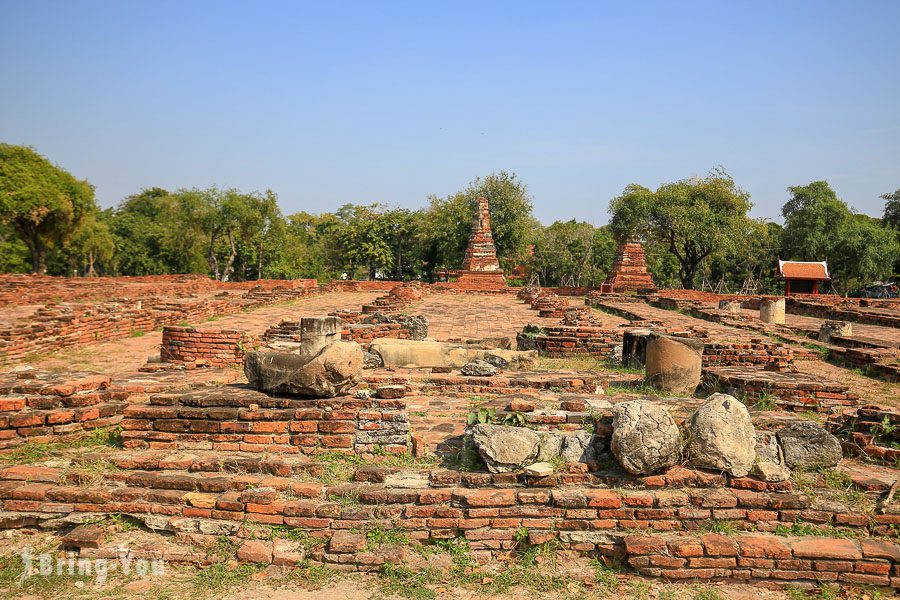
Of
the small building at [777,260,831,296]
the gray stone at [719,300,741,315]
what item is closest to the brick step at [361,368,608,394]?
the gray stone at [719,300,741,315]

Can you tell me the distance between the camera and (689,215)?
84.8ft

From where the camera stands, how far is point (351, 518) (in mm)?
3070

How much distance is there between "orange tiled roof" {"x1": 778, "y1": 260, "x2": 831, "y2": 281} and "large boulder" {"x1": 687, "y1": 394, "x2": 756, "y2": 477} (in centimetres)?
2756

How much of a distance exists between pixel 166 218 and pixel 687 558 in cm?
4437

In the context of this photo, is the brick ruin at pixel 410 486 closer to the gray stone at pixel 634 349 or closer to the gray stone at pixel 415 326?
the gray stone at pixel 634 349

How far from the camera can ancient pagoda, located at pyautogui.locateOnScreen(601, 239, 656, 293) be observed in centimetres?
2338

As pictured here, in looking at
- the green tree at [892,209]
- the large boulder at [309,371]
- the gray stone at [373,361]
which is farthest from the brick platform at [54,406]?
the green tree at [892,209]

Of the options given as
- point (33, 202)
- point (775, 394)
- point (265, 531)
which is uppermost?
point (33, 202)

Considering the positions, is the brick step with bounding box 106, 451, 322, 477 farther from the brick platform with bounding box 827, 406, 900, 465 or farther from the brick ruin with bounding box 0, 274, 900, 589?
the brick platform with bounding box 827, 406, 900, 465

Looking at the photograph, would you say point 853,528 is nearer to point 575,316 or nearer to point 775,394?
point 775,394

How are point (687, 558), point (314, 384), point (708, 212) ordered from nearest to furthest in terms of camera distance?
point (687, 558) < point (314, 384) < point (708, 212)

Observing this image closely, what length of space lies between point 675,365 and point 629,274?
62.5 feet

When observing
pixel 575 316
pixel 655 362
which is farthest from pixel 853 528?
pixel 575 316

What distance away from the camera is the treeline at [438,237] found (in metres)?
25.8
